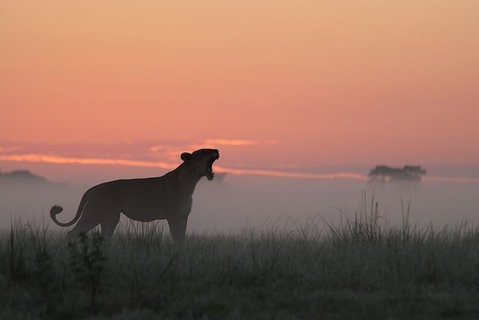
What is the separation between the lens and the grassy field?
26.8 feet

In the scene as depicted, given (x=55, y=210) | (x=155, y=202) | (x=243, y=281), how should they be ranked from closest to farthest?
(x=243, y=281)
(x=155, y=202)
(x=55, y=210)

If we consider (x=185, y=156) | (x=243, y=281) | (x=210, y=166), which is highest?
(x=185, y=156)

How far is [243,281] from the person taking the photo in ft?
Answer: 31.2

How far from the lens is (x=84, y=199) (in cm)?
1373

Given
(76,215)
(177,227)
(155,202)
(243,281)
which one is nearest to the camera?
(243,281)

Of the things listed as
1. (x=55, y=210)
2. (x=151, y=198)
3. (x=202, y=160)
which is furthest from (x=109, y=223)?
(x=202, y=160)

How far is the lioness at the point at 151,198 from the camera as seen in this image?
13500 mm

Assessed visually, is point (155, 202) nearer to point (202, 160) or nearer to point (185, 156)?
point (185, 156)

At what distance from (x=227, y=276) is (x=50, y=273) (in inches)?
82.9

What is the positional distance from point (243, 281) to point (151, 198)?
14.4 ft

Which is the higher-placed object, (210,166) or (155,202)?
(210,166)

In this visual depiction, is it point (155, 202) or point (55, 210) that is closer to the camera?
point (155, 202)

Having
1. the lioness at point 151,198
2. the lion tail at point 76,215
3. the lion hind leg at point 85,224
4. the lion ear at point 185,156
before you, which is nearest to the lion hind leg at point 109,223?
the lioness at point 151,198

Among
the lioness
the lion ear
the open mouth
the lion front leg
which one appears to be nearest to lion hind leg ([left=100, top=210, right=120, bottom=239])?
the lioness
